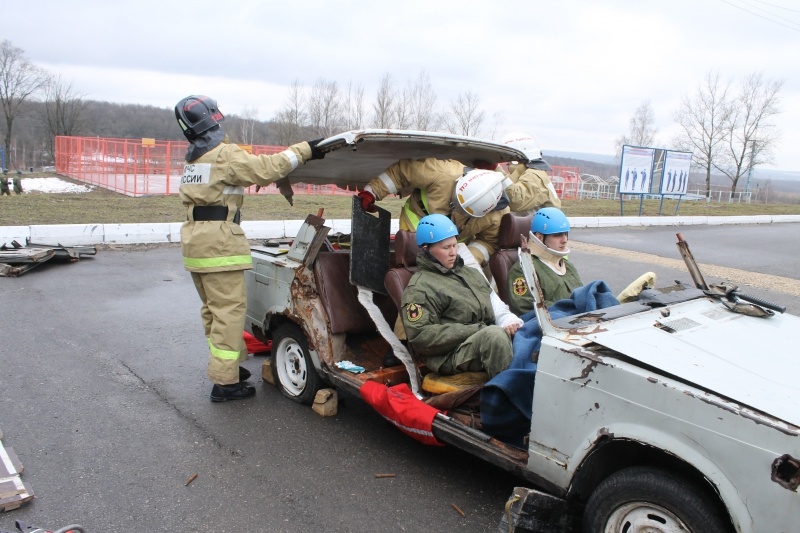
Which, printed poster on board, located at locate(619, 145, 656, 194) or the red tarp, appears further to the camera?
printed poster on board, located at locate(619, 145, 656, 194)

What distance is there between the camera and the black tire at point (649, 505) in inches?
90.8

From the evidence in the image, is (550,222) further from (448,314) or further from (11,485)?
(11,485)

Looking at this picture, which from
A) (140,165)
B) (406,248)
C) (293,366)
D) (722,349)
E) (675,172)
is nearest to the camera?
(722,349)

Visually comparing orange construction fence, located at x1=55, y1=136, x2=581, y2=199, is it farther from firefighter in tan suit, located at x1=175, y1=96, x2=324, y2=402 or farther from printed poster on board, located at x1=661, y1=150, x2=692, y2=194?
firefighter in tan suit, located at x1=175, y1=96, x2=324, y2=402

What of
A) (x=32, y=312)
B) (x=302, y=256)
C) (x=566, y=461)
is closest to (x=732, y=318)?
(x=566, y=461)

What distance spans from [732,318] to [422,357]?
179 cm

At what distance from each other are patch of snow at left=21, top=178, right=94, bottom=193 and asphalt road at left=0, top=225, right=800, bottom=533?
18575 mm

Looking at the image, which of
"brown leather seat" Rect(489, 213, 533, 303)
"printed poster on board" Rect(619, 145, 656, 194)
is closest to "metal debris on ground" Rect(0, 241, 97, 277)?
"brown leather seat" Rect(489, 213, 533, 303)

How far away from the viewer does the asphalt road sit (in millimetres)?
3246

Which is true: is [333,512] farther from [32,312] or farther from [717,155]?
[717,155]

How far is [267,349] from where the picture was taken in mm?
5844

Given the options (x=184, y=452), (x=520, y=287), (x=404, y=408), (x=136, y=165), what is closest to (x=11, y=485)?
(x=184, y=452)

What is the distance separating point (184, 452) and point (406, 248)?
188 centimetres

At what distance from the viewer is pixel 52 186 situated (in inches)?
968
